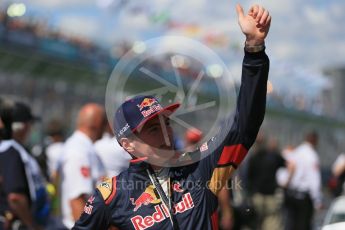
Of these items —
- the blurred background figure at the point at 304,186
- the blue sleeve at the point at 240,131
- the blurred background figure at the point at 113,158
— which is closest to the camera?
the blue sleeve at the point at 240,131

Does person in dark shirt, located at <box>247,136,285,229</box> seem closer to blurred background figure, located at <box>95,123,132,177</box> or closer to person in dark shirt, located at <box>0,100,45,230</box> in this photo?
blurred background figure, located at <box>95,123,132,177</box>

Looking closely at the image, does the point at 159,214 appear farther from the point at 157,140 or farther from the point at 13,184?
the point at 13,184

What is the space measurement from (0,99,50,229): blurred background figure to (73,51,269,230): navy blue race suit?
2.53 metres

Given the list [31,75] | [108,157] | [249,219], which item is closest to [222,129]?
[108,157]

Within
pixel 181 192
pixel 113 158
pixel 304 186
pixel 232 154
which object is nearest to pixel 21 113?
pixel 113 158

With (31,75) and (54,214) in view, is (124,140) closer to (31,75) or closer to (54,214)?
(54,214)

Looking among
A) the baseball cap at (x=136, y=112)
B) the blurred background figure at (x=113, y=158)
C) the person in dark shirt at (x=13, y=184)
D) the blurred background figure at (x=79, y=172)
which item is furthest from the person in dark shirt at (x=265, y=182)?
the baseball cap at (x=136, y=112)

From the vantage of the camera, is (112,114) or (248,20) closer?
(248,20)

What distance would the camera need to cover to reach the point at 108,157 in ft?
21.6

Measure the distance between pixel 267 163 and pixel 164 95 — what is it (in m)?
9.10

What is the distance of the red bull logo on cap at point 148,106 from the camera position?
320cm

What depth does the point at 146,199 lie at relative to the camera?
125 inches

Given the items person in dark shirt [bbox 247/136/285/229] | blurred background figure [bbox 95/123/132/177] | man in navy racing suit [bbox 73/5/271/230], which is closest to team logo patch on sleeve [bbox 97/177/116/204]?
man in navy racing suit [bbox 73/5/271/230]

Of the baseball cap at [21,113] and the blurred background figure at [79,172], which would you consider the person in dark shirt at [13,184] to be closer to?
the baseball cap at [21,113]
